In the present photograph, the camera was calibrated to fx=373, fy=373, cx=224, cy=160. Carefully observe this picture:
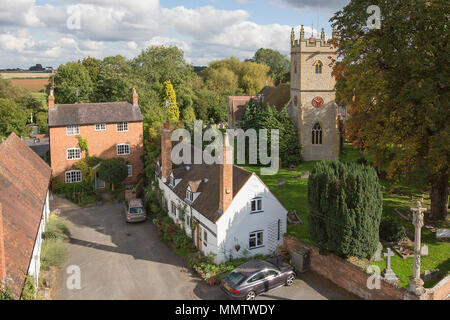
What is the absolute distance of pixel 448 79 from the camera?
65.6 feet

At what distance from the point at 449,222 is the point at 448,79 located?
981 centimetres

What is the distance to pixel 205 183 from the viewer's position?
24.4 meters

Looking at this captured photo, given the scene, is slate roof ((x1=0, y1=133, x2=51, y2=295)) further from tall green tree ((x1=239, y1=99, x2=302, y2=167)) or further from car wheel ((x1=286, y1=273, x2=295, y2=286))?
tall green tree ((x1=239, y1=99, x2=302, y2=167))

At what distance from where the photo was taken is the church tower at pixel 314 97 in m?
40.9

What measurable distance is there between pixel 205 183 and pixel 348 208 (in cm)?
964

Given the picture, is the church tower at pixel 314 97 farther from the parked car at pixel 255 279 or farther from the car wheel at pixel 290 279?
the parked car at pixel 255 279

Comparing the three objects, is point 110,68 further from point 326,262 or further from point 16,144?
point 326,262

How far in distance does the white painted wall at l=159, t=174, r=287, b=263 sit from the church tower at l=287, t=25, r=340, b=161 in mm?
20695

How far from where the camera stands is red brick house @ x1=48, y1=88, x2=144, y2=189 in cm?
3638

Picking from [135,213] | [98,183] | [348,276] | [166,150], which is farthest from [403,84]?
[98,183]

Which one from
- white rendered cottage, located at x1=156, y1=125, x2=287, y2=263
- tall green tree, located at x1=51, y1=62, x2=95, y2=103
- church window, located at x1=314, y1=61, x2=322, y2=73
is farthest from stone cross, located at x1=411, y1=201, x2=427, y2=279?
tall green tree, located at x1=51, y1=62, x2=95, y2=103

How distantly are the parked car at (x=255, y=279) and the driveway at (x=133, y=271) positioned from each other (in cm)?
48

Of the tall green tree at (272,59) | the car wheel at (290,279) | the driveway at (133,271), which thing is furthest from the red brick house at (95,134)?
the tall green tree at (272,59)

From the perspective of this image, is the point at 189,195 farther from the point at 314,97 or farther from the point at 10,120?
the point at 10,120
